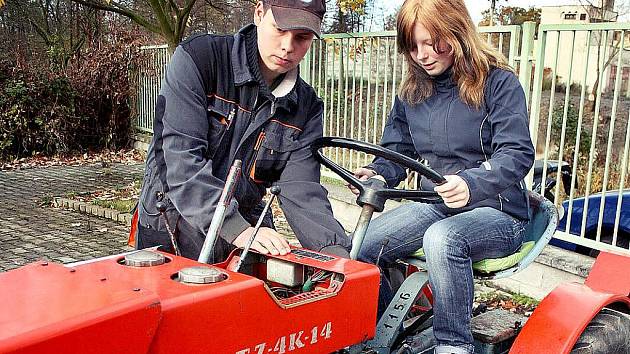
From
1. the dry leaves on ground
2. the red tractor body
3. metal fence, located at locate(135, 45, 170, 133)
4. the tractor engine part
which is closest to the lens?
the red tractor body

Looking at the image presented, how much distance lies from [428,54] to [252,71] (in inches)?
30.5

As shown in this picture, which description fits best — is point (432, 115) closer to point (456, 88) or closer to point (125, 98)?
point (456, 88)

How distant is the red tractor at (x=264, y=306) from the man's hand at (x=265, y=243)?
0.10ft

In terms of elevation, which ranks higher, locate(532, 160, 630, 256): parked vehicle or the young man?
the young man

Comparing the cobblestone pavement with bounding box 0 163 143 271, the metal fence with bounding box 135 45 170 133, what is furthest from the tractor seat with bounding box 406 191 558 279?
the metal fence with bounding box 135 45 170 133

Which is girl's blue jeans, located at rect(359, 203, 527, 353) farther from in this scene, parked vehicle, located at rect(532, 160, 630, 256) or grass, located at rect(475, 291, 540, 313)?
grass, located at rect(475, 291, 540, 313)

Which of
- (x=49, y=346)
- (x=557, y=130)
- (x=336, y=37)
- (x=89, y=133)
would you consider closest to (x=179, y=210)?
(x=49, y=346)

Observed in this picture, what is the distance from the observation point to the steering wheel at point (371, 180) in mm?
2520

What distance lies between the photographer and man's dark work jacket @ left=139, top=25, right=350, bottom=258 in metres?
2.42

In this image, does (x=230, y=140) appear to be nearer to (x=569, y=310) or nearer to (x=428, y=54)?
(x=428, y=54)

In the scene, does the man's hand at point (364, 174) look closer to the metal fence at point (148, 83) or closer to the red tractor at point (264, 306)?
the red tractor at point (264, 306)

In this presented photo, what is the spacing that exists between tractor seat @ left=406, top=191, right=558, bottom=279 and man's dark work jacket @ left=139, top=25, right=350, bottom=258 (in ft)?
2.02

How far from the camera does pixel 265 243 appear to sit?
2271 mm

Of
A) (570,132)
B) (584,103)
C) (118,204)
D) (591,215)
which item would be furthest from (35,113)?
(591,215)
